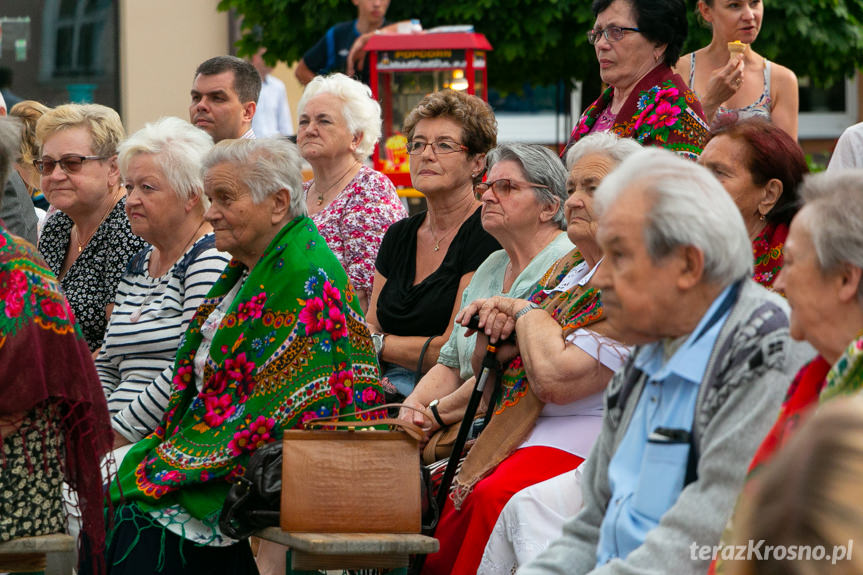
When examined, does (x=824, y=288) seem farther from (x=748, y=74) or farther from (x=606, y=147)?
(x=748, y=74)

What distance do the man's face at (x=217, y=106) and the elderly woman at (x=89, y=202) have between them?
64 cm

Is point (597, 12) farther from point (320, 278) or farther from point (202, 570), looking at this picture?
point (202, 570)

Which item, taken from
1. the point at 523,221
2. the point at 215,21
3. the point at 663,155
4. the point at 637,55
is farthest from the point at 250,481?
the point at 215,21

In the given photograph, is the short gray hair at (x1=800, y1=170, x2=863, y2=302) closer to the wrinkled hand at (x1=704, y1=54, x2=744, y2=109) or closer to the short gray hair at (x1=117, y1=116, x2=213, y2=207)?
the wrinkled hand at (x1=704, y1=54, x2=744, y2=109)

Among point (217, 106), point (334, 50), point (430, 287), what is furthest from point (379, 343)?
point (334, 50)

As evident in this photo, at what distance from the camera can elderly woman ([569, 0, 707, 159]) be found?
15.3 feet

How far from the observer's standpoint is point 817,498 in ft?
3.33

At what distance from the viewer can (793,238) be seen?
2.34m

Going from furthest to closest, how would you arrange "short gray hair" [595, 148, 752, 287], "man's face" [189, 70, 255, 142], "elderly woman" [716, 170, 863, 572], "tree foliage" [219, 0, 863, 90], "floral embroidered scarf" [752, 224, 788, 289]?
"tree foliage" [219, 0, 863, 90], "man's face" [189, 70, 255, 142], "floral embroidered scarf" [752, 224, 788, 289], "short gray hair" [595, 148, 752, 287], "elderly woman" [716, 170, 863, 572]

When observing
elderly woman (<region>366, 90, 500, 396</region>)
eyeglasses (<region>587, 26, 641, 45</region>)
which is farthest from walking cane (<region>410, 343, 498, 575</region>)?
eyeglasses (<region>587, 26, 641, 45</region>)

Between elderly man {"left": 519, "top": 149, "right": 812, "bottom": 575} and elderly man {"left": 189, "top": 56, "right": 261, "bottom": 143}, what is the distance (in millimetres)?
3928

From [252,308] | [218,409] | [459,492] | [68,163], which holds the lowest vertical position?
[459,492]

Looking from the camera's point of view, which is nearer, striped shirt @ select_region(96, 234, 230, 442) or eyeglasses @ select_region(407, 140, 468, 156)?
striped shirt @ select_region(96, 234, 230, 442)

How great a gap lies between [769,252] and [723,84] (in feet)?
5.01
